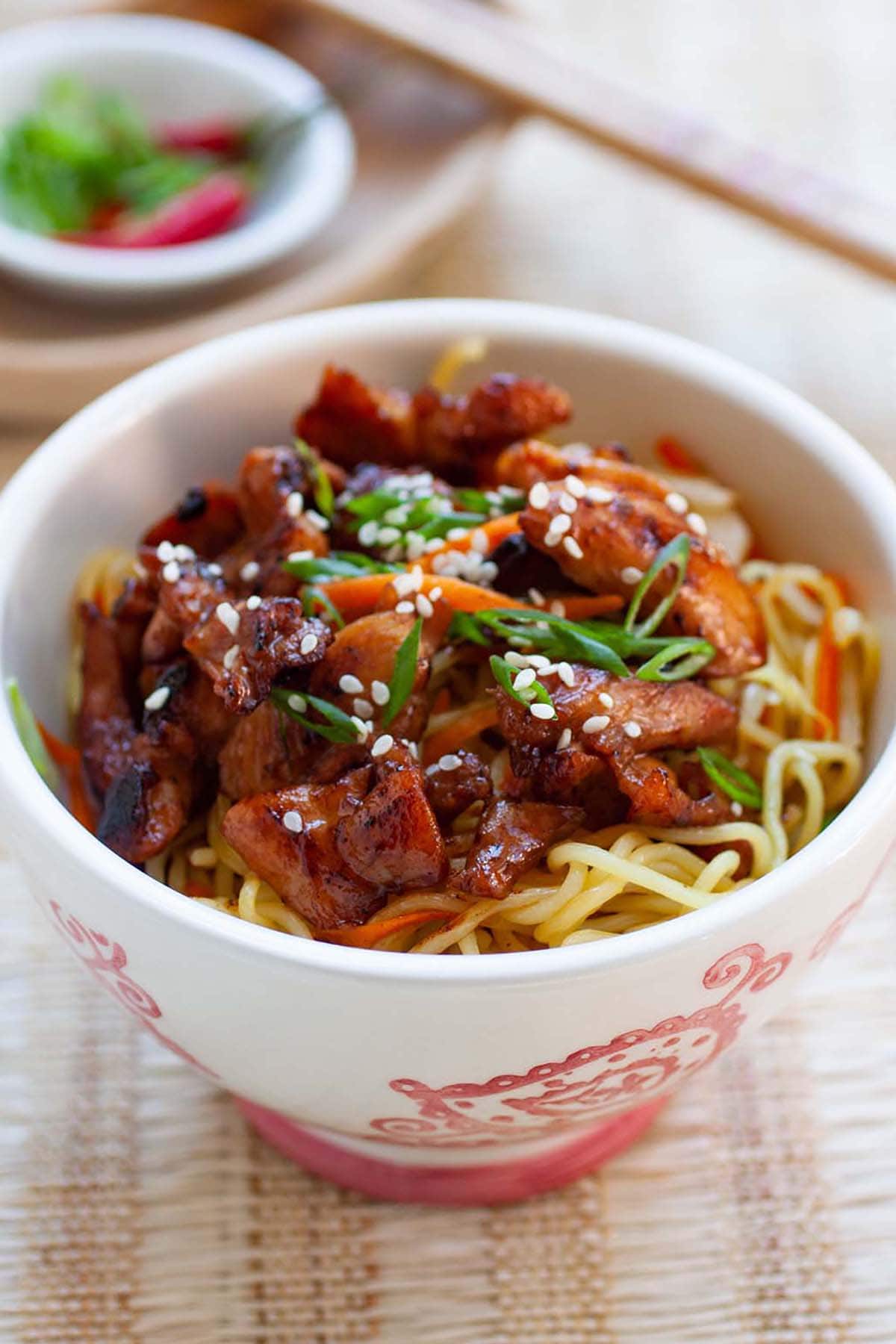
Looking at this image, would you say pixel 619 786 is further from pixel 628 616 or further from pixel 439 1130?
pixel 439 1130

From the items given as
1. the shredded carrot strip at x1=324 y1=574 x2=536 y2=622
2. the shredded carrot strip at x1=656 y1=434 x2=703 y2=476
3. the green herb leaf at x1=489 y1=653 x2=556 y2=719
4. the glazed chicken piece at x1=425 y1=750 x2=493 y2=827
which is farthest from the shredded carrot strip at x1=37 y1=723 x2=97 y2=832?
the shredded carrot strip at x1=656 y1=434 x2=703 y2=476

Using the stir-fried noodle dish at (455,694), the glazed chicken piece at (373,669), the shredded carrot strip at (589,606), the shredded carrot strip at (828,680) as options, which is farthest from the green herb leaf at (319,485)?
the shredded carrot strip at (828,680)

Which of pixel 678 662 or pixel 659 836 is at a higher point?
pixel 678 662

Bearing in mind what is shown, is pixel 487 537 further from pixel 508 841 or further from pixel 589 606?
pixel 508 841

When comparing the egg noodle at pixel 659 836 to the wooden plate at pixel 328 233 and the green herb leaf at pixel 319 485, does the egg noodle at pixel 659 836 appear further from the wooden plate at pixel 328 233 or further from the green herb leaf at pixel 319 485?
the wooden plate at pixel 328 233

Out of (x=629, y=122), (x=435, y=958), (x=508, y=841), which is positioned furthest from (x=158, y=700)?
(x=629, y=122)

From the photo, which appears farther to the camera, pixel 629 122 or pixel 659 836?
pixel 629 122

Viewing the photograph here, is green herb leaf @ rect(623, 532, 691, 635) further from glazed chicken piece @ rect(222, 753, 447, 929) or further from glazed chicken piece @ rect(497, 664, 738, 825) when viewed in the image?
glazed chicken piece @ rect(222, 753, 447, 929)
